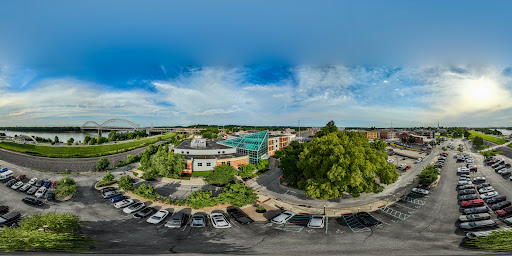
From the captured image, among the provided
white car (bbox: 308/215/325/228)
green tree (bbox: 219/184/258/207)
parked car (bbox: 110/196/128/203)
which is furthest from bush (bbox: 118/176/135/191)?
white car (bbox: 308/215/325/228)

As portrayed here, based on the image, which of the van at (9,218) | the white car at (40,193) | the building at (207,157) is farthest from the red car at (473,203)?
the white car at (40,193)

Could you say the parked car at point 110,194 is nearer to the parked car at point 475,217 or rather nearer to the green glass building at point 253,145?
the green glass building at point 253,145

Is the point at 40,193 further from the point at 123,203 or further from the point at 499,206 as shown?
the point at 499,206

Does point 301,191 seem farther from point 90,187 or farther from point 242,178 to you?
point 90,187

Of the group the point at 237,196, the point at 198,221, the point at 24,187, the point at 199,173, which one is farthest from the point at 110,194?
the point at 237,196

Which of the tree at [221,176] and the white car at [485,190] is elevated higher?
the tree at [221,176]

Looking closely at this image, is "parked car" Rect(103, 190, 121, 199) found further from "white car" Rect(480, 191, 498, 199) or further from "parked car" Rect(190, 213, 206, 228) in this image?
"white car" Rect(480, 191, 498, 199)
